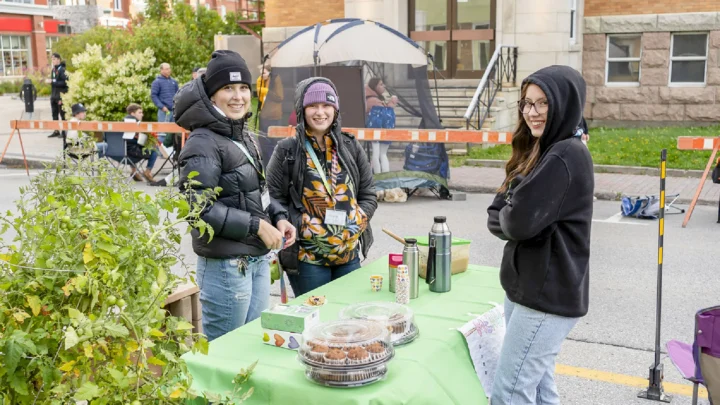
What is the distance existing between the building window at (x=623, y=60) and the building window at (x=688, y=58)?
2.66 ft

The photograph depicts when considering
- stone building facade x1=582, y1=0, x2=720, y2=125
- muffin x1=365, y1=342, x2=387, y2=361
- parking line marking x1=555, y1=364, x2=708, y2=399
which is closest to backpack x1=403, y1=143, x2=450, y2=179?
parking line marking x1=555, y1=364, x2=708, y2=399

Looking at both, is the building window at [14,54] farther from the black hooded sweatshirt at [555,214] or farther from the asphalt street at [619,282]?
the black hooded sweatshirt at [555,214]

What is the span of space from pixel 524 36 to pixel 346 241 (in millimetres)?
14174

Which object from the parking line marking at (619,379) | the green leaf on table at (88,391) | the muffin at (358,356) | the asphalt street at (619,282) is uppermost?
the green leaf on table at (88,391)

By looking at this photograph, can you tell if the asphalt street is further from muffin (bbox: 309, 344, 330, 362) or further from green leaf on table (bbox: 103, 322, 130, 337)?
green leaf on table (bbox: 103, 322, 130, 337)

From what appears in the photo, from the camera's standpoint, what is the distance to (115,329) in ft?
6.69

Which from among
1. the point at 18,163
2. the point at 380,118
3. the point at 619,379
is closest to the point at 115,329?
the point at 619,379

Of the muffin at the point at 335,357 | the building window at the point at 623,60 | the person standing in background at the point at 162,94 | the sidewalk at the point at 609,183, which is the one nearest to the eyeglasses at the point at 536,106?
the muffin at the point at 335,357

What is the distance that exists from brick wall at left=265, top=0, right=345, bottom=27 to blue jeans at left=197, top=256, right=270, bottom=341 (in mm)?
17335

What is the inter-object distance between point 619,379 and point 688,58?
1506 cm

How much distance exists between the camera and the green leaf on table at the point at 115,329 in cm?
204

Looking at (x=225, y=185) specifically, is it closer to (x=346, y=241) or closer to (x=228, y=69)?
(x=228, y=69)

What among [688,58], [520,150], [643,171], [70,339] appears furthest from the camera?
[688,58]

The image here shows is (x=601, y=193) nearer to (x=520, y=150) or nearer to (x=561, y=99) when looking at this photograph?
(x=520, y=150)
